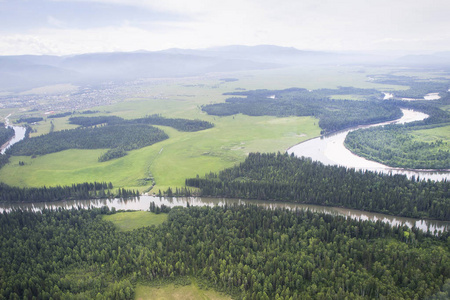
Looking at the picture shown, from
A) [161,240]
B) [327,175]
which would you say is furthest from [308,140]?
[161,240]

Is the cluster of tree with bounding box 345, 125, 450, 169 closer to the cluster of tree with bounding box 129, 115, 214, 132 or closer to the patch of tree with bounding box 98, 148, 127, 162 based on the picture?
the cluster of tree with bounding box 129, 115, 214, 132

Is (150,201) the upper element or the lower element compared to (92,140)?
lower

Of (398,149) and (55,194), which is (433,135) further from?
(55,194)

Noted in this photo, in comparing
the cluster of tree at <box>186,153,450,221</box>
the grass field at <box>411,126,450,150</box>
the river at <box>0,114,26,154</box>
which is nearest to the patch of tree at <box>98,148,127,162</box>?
the cluster of tree at <box>186,153,450,221</box>

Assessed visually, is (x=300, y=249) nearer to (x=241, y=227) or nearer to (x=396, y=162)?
(x=241, y=227)

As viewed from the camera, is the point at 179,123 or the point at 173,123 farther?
the point at 173,123

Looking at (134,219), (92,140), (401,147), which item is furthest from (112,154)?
(401,147)
